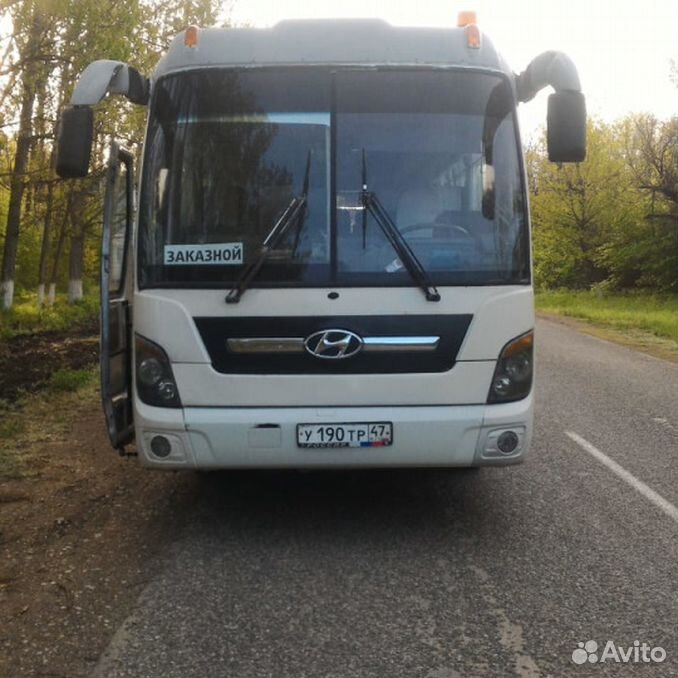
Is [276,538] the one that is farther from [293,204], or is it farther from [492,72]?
[492,72]

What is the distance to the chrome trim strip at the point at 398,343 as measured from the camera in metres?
5.06

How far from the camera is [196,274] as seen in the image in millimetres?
5141

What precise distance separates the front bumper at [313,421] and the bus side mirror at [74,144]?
1379mm

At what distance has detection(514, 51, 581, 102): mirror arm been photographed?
534cm

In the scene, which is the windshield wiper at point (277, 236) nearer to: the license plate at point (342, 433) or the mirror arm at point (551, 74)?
the license plate at point (342, 433)

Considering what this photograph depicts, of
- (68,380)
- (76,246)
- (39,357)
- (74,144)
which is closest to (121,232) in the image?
(74,144)

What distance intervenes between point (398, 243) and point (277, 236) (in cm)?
66

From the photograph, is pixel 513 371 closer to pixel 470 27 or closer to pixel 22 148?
pixel 470 27

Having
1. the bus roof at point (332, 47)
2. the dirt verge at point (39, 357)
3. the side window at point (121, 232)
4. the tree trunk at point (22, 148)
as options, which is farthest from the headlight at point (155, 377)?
the tree trunk at point (22, 148)

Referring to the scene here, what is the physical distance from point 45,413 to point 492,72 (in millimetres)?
6149

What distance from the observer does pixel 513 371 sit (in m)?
5.21

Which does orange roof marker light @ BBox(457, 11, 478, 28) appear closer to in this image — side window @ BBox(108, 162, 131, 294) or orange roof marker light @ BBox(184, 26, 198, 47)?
orange roof marker light @ BBox(184, 26, 198, 47)

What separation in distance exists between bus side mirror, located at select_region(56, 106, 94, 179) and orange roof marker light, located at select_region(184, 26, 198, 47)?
2.21 ft

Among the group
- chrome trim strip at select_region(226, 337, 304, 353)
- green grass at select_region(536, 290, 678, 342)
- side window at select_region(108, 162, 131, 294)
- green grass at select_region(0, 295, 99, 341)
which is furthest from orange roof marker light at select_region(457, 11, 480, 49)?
green grass at select_region(536, 290, 678, 342)
